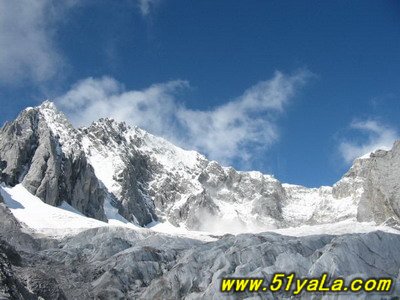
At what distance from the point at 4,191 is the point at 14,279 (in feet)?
446

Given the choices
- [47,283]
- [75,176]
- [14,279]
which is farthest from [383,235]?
[75,176]

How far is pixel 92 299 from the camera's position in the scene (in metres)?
61.2

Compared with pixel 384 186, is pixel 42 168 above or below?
below

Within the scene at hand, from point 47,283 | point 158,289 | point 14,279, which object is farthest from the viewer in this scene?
point 158,289

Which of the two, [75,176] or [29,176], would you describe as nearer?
[29,176]

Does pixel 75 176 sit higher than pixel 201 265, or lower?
higher

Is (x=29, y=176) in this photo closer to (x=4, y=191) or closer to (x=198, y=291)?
(x=4, y=191)

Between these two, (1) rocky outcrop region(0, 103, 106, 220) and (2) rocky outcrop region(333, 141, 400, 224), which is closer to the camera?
(2) rocky outcrop region(333, 141, 400, 224)

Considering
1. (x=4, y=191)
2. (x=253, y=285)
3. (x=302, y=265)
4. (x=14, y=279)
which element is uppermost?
(x=4, y=191)

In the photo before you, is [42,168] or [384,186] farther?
[42,168]

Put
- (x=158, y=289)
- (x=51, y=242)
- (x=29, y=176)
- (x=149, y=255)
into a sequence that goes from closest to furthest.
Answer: (x=158, y=289)
(x=149, y=255)
(x=51, y=242)
(x=29, y=176)

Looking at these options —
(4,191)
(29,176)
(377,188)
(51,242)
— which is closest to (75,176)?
(29,176)

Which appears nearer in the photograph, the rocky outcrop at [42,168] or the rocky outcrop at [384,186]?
the rocky outcrop at [384,186]

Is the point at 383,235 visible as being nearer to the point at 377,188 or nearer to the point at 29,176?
the point at 377,188
